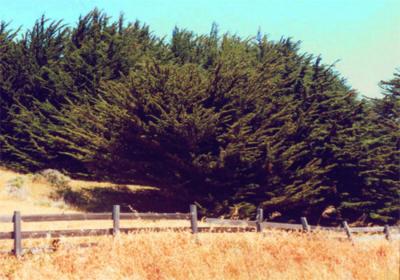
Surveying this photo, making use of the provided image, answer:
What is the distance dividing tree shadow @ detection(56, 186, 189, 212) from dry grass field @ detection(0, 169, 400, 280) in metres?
14.8

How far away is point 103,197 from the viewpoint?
2653 centimetres

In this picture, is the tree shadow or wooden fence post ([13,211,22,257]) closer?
wooden fence post ([13,211,22,257])

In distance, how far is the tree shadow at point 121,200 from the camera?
24500 millimetres

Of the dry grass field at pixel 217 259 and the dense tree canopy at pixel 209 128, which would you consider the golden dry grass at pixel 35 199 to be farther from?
the dry grass field at pixel 217 259

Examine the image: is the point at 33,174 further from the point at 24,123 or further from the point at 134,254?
the point at 134,254

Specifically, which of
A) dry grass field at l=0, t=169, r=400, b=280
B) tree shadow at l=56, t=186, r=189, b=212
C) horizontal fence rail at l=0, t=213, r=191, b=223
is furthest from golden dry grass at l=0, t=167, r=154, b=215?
dry grass field at l=0, t=169, r=400, b=280

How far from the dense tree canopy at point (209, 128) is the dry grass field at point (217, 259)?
12.7 meters

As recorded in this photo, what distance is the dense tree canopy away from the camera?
22.2 m

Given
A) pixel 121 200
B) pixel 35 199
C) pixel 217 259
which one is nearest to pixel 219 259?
pixel 217 259

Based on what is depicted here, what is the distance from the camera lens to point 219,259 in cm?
725

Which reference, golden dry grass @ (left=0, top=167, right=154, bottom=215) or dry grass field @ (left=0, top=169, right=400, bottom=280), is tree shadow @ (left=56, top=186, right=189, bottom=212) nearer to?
golden dry grass @ (left=0, top=167, right=154, bottom=215)

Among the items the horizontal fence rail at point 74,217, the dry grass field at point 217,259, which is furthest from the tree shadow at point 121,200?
the dry grass field at point 217,259

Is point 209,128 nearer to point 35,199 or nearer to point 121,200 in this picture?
point 121,200

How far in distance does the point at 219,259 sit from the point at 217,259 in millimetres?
61
